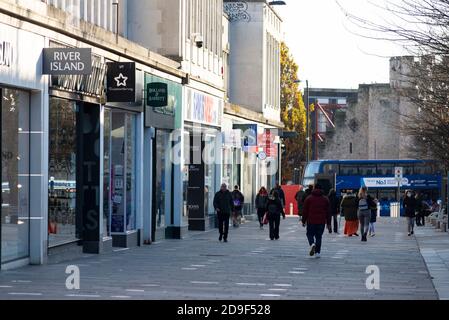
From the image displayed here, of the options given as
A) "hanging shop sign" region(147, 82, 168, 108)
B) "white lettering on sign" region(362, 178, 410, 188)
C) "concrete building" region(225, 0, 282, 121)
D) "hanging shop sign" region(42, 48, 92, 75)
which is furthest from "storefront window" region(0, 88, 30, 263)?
"white lettering on sign" region(362, 178, 410, 188)

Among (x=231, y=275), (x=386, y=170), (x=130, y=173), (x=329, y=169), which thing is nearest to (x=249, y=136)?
(x=130, y=173)

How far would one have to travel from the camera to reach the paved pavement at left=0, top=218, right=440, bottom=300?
17.0 m

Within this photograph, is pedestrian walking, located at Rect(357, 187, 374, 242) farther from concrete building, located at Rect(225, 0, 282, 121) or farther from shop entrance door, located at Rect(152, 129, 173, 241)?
concrete building, located at Rect(225, 0, 282, 121)

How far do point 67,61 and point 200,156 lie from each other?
18689 mm

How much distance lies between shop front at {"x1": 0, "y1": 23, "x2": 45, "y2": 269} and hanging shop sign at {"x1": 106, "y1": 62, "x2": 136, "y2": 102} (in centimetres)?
496

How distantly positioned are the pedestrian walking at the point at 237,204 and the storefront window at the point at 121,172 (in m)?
14.3

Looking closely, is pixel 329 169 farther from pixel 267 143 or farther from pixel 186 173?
pixel 186 173

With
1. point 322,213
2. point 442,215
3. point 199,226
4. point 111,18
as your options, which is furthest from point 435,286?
point 442,215

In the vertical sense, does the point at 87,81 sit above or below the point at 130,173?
above

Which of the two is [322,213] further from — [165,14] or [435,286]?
[165,14]

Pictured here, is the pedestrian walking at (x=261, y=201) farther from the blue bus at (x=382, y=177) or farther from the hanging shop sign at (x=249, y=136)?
the blue bus at (x=382, y=177)

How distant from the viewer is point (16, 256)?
2167 cm

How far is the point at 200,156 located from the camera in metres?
41.0

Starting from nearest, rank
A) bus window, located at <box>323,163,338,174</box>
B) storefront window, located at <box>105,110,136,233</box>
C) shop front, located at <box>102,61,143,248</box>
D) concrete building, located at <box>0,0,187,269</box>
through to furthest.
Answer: concrete building, located at <box>0,0,187,269</box> < shop front, located at <box>102,61,143,248</box> < storefront window, located at <box>105,110,136,233</box> < bus window, located at <box>323,163,338,174</box>
